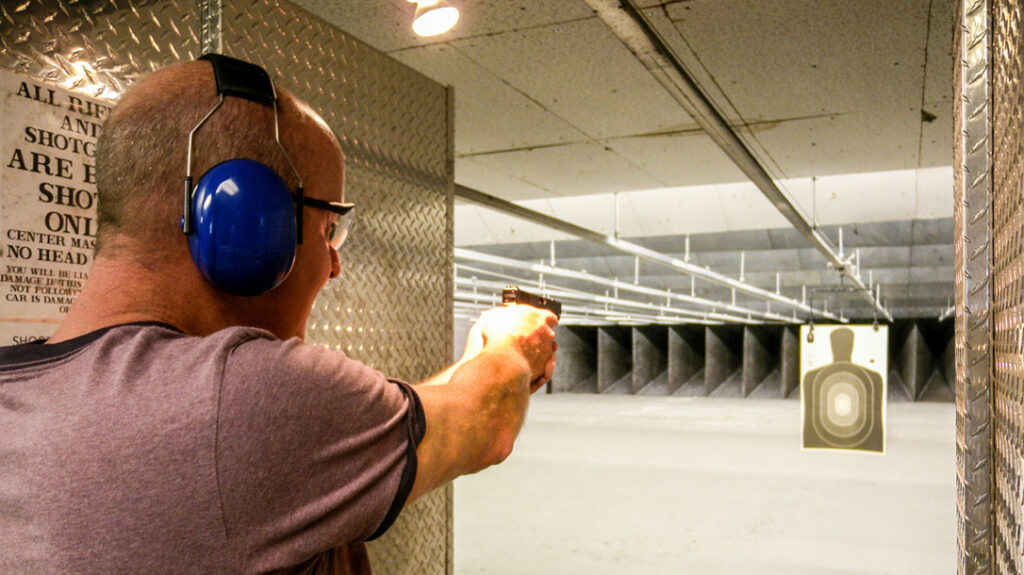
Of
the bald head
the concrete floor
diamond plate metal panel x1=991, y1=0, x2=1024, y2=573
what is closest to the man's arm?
the bald head

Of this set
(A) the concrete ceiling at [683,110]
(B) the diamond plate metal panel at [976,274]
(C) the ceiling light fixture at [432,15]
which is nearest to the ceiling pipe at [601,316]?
(A) the concrete ceiling at [683,110]

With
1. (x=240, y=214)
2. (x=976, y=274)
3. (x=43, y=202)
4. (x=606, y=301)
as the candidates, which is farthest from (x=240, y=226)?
(x=606, y=301)

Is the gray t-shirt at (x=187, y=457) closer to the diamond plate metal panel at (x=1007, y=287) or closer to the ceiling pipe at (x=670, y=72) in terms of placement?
the diamond plate metal panel at (x=1007, y=287)

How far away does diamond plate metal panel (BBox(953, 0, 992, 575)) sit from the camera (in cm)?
132

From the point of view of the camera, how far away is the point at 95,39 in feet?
4.83

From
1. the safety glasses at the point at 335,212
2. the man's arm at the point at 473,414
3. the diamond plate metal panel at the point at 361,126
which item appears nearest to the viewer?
the man's arm at the point at 473,414

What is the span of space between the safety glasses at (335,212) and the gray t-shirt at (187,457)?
0.23 m

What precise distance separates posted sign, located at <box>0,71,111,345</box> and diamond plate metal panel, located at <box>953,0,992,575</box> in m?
1.47

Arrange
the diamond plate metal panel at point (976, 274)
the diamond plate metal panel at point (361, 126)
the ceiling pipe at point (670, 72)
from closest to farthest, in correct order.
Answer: the diamond plate metal panel at point (976, 274) → the diamond plate metal panel at point (361, 126) → the ceiling pipe at point (670, 72)

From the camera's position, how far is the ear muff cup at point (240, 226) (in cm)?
87

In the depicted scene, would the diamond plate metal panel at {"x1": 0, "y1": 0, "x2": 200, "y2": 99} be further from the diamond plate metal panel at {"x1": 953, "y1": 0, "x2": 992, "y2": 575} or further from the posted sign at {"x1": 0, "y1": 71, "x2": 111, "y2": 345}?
the diamond plate metal panel at {"x1": 953, "y1": 0, "x2": 992, "y2": 575}

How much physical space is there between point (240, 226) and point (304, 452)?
0.89 feet

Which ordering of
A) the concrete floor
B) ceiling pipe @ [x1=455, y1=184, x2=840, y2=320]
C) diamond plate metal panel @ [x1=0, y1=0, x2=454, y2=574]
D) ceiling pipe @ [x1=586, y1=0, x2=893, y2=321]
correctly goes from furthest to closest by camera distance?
the concrete floor → ceiling pipe @ [x1=455, y1=184, x2=840, y2=320] → ceiling pipe @ [x1=586, y1=0, x2=893, y2=321] → diamond plate metal panel @ [x1=0, y1=0, x2=454, y2=574]

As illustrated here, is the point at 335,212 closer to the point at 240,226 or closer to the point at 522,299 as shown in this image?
the point at 240,226
